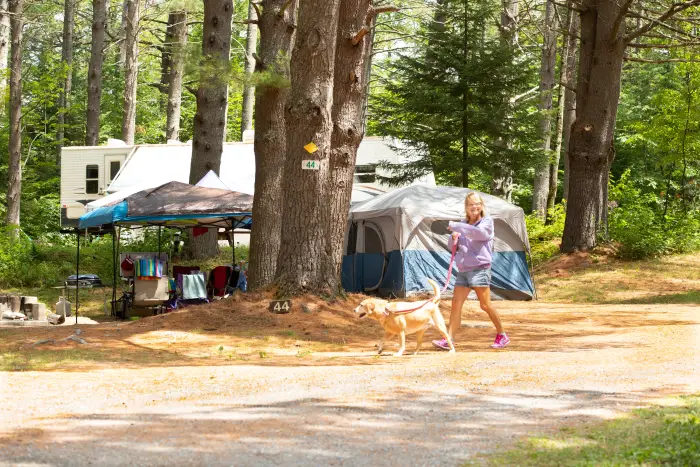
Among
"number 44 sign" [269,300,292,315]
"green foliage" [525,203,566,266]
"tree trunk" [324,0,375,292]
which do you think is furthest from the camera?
"green foliage" [525,203,566,266]

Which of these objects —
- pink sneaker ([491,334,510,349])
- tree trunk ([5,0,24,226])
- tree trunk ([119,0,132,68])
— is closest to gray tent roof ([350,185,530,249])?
pink sneaker ([491,334,510,349])

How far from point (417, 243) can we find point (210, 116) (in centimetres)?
497

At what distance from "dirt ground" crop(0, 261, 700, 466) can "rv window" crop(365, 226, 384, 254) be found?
528cm

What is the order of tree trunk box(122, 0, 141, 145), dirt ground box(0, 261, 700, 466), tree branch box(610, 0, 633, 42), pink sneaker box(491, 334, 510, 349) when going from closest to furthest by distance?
dirt ground box(0, 261, 700, 466)
pink sneaker box(491, 334, 510, 349)
tree branch box(610, 0, 633, 42)
tree trunk box(122, 0, 141, 145)

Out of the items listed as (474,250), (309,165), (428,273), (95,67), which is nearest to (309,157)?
(309,165)

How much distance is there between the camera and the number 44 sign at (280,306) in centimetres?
1145

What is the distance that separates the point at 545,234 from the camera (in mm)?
23688

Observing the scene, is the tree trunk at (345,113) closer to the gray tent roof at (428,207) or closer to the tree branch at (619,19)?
the gray tent roof at (428,207)

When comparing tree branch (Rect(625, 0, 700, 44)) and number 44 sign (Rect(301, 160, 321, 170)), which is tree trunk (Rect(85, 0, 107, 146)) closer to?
tree branch (Rect(625, 0, 700, 44))

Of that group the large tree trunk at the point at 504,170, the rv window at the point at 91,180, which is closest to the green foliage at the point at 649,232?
the large tree trunk at the point at 504,170

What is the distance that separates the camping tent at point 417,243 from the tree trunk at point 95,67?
→ 1353 centimetres

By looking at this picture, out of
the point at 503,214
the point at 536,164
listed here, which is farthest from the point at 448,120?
the point at 503,214

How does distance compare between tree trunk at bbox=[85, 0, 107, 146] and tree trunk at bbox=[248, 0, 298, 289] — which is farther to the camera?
tree trunk at bbox=[85, 0, 107, 146]

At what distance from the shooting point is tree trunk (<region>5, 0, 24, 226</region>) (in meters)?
23.5
